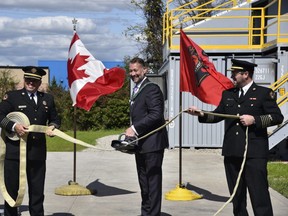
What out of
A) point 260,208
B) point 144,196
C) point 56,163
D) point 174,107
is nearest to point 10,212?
point 144,196

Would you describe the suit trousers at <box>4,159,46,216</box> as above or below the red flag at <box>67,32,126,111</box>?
below

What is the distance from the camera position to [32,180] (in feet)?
23.1

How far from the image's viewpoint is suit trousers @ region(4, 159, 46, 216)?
6.97 metres

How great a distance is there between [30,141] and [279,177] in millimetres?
7181

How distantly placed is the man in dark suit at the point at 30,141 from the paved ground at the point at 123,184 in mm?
847

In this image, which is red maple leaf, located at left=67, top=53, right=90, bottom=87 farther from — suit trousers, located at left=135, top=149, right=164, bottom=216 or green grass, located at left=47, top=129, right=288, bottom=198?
green grass, located at left=47, top=129, right=288, bottom=198

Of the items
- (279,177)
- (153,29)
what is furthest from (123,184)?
(153,29)

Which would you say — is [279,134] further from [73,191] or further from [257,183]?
[257,183]

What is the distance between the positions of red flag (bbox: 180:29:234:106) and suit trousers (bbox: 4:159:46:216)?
3596 mm

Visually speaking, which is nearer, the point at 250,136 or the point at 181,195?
the point at 250,136

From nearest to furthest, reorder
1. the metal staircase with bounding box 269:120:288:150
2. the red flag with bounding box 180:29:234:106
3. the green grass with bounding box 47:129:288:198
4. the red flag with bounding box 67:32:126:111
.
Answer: the red flag with bounding box 180:29:234:106
the red flag with bounding box 67:32:126:111
the green grass with bounding box 47:129:288:198
the metal staircase with bounding box 269:120:288:150

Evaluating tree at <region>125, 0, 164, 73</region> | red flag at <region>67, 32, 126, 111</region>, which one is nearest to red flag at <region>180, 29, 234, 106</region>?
red flag at <region>67, 32, 126, 111</region>

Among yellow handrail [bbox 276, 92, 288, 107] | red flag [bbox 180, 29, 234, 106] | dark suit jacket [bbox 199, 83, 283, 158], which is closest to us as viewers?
dark suit jacket [bbox 199, 83, 283, 158]

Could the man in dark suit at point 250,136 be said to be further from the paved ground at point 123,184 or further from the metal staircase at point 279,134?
the metal staircase at point 279,134
